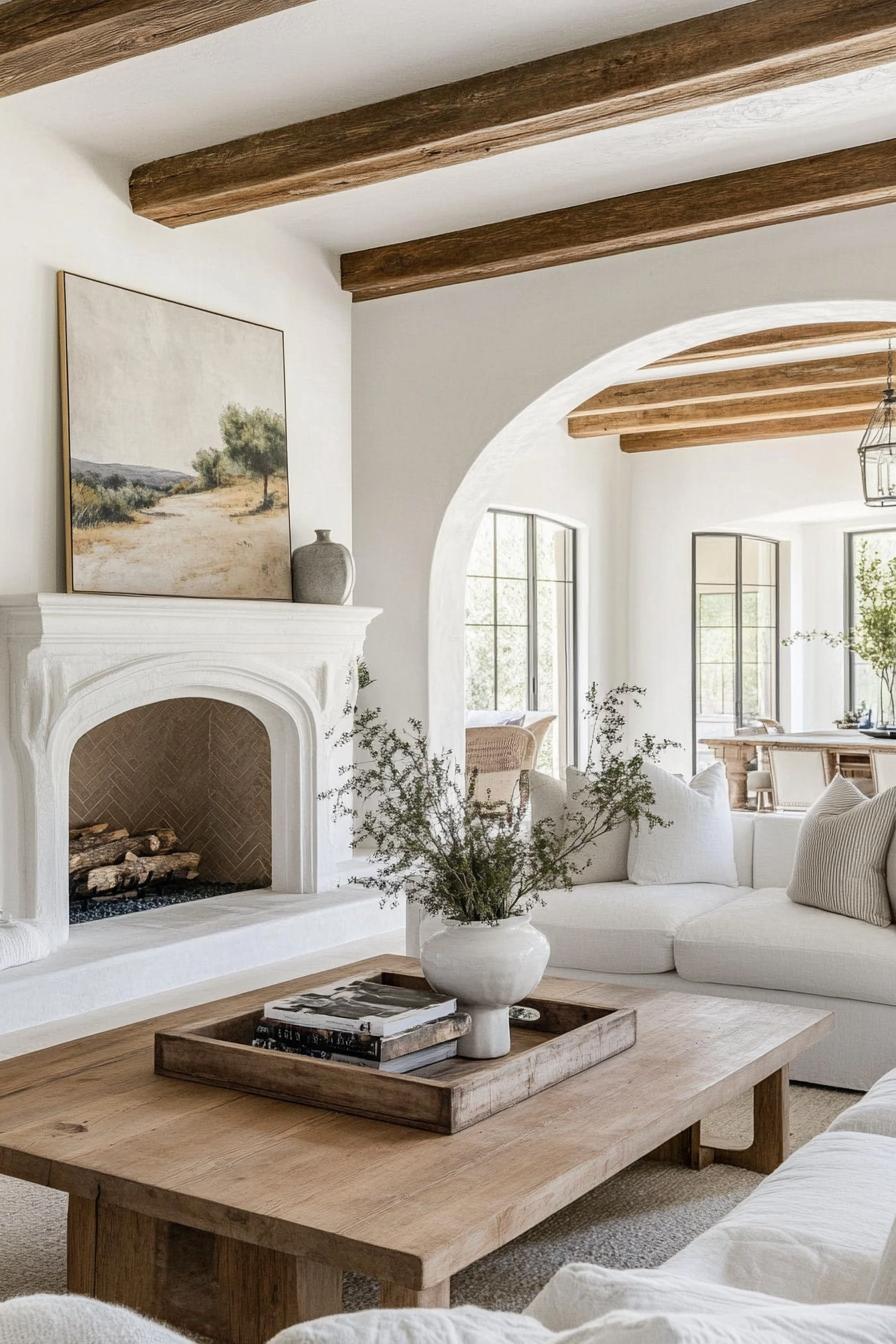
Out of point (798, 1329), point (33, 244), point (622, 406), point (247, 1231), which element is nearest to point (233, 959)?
point (33, 244)

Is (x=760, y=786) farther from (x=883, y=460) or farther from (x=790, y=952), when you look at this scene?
(x=790, y=952)

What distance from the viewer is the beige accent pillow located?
4426 millimetres

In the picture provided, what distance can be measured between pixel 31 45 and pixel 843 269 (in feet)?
9.82

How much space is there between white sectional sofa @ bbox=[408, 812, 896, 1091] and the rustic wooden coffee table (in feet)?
3.27

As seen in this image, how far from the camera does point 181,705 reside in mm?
5789

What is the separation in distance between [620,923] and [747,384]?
484 cm

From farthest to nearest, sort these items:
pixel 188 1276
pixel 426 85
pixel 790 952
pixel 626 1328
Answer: pixel 426 85
pixel 790 952
pixel 188 1276
pixel 626 1328

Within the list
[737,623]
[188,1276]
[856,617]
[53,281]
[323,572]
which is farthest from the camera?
[856,617]

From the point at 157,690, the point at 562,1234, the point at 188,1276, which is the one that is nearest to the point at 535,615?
the point at 157,690

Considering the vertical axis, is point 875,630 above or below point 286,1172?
above

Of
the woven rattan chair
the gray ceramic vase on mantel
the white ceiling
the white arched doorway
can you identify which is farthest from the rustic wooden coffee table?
the woven rattan chair

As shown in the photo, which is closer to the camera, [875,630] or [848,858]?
[848,858]

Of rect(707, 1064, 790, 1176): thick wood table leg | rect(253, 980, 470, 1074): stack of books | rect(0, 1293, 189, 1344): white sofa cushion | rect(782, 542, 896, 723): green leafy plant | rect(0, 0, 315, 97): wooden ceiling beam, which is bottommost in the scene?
rect(707, 1064, 790, 1176): thick wood table leg

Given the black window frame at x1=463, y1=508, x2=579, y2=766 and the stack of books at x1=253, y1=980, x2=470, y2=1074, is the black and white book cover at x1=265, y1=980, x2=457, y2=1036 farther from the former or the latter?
the black window frame at x1=463, y1=508, x2=579, y2=766
